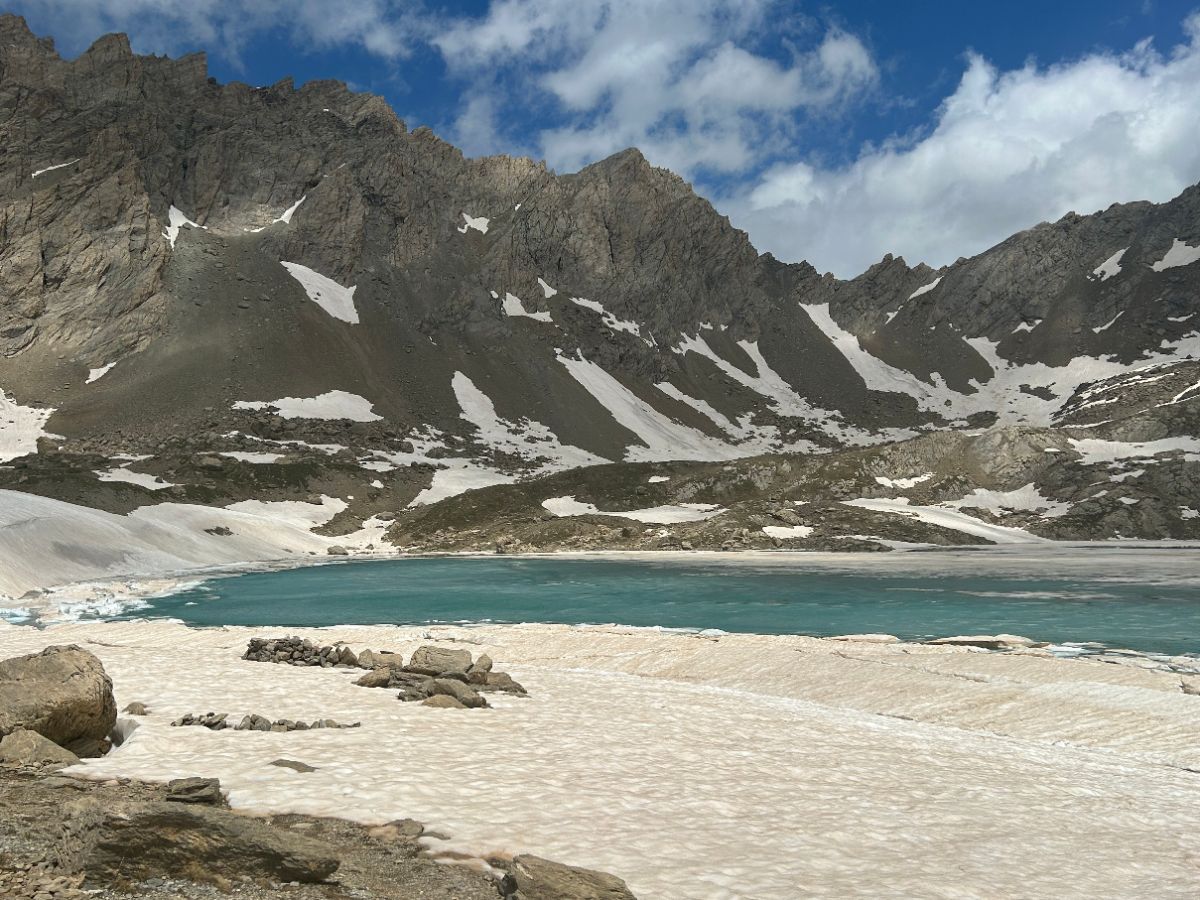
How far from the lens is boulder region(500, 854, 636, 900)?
7.96m

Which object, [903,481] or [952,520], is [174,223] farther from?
[952,520]

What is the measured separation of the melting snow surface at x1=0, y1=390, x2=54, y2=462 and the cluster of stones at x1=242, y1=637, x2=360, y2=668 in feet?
412

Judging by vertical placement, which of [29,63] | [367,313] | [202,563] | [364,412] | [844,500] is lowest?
[202,563]

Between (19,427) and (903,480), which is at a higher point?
(19,427)

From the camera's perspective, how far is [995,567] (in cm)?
7656

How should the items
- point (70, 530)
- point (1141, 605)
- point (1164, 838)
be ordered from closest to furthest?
Answer: point (1164, 838), point (1141, 605), point (70, 530)

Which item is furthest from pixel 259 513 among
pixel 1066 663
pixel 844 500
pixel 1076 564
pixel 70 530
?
pixel 1066 663

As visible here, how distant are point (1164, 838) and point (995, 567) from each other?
71277 mm

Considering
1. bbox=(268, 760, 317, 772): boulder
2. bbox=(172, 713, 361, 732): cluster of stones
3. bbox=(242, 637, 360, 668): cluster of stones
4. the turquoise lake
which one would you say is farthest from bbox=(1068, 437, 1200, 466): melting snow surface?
bbox=(268, 760, 317, 772): boulder

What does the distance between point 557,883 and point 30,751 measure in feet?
32.0

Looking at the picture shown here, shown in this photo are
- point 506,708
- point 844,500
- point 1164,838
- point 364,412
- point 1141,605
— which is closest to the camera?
point 1164,838

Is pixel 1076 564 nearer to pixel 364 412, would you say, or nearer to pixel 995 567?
pixel 995 567

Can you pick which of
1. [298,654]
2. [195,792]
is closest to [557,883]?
Answer: [195,792]

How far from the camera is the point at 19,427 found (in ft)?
455
